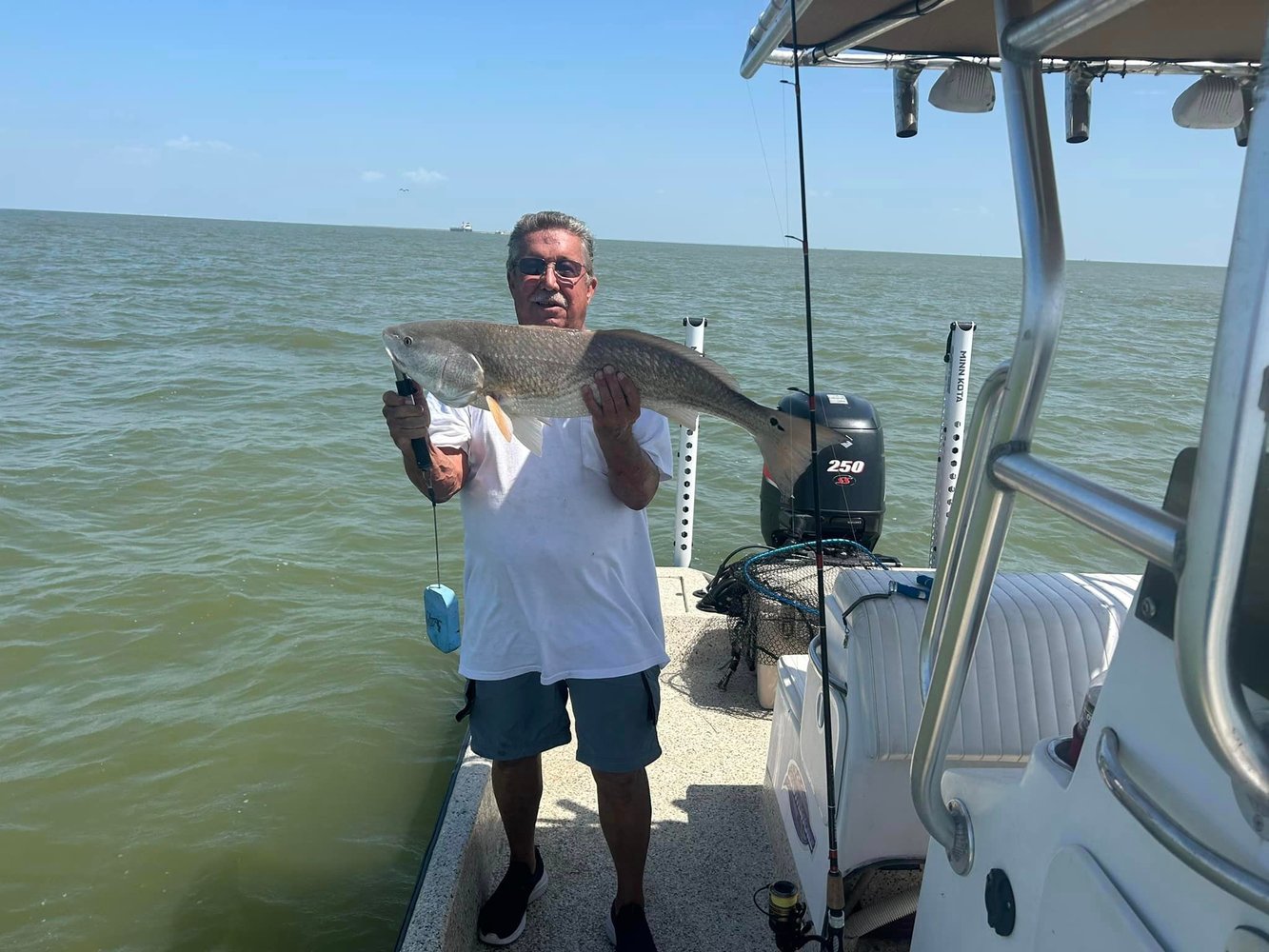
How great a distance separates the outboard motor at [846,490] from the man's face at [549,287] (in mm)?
2270

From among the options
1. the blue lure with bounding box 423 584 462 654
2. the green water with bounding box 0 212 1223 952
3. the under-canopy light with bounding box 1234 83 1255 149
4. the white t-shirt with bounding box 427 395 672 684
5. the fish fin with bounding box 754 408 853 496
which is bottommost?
the green water with bounding box 0 212 1223 952

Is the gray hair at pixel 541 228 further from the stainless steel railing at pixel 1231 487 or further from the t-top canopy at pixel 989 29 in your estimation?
the stainless steel railing at pixel 1231 487

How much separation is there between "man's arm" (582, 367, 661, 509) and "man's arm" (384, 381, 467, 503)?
18.2 inches

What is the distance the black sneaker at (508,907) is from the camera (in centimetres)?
315

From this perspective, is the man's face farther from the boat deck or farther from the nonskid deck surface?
the nonskid deck surface

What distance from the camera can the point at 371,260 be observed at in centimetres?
6294

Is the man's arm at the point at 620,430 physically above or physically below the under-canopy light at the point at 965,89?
below

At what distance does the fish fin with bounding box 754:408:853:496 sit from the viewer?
2801 mm

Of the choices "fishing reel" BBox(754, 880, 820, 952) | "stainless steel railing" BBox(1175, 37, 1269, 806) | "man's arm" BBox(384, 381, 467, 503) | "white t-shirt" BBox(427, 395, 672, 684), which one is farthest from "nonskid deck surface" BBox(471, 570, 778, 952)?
"stainless steel railing" BBox(1175, 37, 1269, 806)

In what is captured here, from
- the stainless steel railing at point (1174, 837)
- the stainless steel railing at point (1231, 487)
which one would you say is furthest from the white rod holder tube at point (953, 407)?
the stainless steel railing at point (1231, 487)

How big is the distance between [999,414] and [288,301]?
103ft

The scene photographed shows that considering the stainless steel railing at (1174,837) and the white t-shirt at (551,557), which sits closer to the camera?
the stainless steel railing at (1174,837)

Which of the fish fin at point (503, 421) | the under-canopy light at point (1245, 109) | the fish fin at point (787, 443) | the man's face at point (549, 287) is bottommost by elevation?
the fish fin at point (787, 443)

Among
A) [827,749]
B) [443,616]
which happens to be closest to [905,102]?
[827,749]
